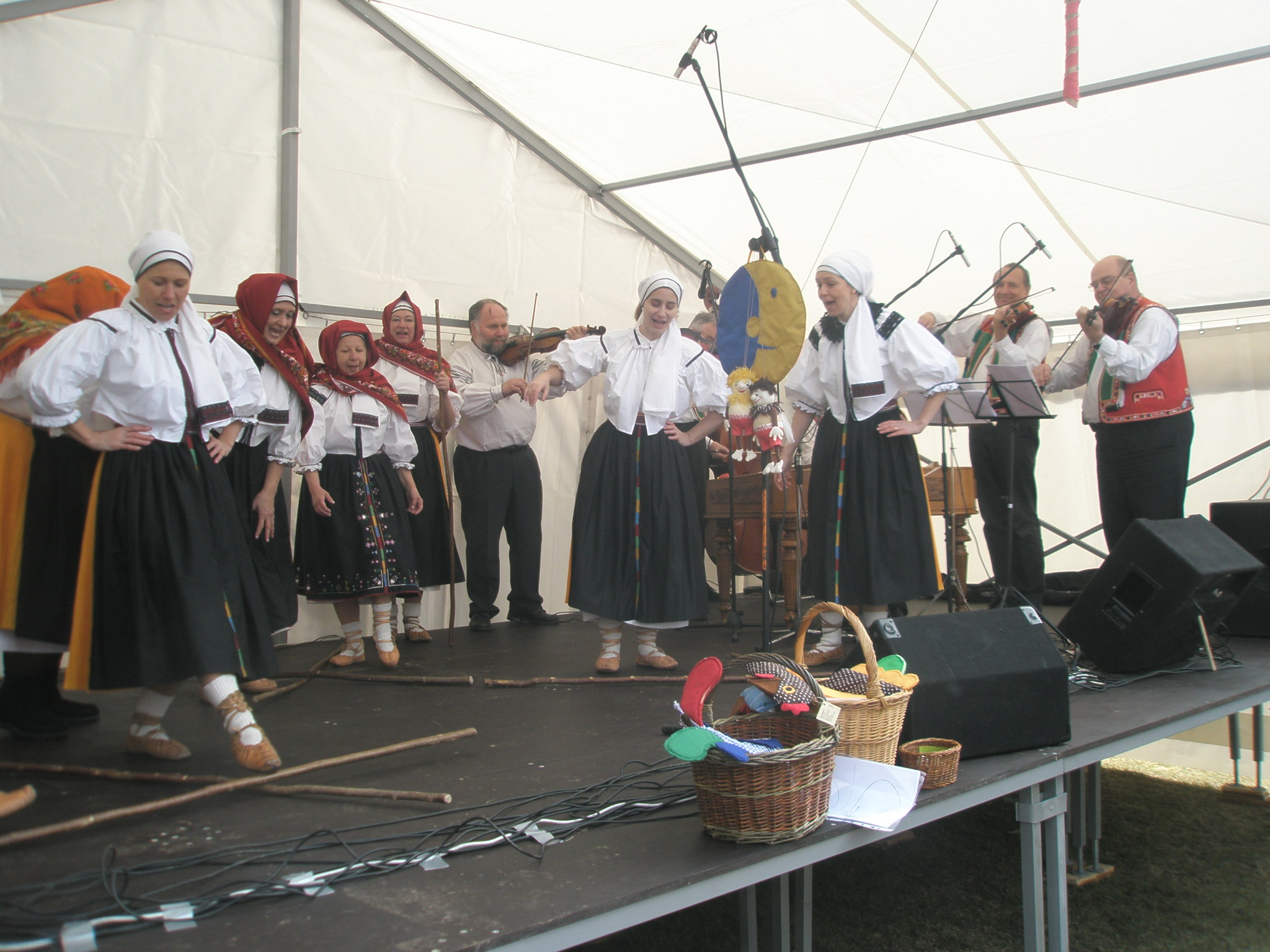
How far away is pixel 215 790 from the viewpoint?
2.33 m

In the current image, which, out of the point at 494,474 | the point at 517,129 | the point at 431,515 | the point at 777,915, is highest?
the point at 517,129

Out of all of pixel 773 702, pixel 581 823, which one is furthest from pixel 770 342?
pixel 581 823

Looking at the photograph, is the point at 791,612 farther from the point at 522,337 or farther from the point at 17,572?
the point at 17,572

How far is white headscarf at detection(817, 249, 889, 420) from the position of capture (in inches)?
146

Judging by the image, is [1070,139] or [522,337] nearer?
[1070,139]

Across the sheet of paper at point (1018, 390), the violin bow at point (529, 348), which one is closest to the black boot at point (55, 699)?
the violin bow at point (529, 348)

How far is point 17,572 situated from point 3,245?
1.90 metres

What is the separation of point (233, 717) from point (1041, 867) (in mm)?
2196

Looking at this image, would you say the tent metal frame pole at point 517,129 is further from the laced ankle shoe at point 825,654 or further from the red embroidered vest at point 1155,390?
the laced ankle shoe at point 825,654

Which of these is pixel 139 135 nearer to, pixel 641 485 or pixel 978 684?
pixel 641 485

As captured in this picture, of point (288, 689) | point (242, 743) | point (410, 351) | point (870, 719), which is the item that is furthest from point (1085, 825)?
point (410, 351)

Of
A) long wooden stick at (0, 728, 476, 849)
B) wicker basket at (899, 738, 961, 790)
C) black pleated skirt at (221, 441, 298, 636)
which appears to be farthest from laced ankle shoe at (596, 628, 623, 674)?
wicker basket at (899, 738, 961, 790)

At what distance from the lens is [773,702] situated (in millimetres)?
2117

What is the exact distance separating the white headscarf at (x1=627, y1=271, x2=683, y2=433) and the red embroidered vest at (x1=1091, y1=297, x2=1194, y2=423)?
2.16m
